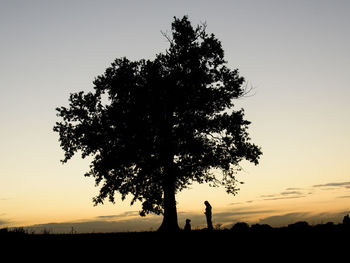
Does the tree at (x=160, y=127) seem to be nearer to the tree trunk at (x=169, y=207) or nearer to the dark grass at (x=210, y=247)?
the tree trunk at (x=169, y=207)

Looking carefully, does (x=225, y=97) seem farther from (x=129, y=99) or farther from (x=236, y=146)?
(x=129, y=99)

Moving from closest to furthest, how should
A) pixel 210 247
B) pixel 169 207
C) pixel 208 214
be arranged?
pixel 210 247 < pixel 208 214 < pixel 169 207

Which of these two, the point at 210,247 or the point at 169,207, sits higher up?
the point at 169,207

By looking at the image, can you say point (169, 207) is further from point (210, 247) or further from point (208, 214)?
point (210, 247)

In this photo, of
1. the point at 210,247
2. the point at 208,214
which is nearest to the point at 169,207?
the point at 208,214

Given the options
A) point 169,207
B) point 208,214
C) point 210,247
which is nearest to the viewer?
point 210,247

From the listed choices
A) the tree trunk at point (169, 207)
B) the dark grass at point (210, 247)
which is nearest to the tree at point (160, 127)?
the tree trunk at point (169, 207)

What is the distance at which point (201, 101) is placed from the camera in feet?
99.0

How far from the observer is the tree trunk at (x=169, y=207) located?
2916cm

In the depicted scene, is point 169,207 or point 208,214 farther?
point 169,207

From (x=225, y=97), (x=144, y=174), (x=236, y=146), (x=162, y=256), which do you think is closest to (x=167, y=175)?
(x=144, y=174)

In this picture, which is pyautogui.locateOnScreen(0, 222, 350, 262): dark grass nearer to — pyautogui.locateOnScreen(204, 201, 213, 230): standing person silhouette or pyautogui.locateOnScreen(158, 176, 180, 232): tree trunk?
pyautogui.locateOnScreen(204, 201, 213, 230): standing person silhouette

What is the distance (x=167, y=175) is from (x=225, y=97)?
8181 mm

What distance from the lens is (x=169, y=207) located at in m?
29.4
